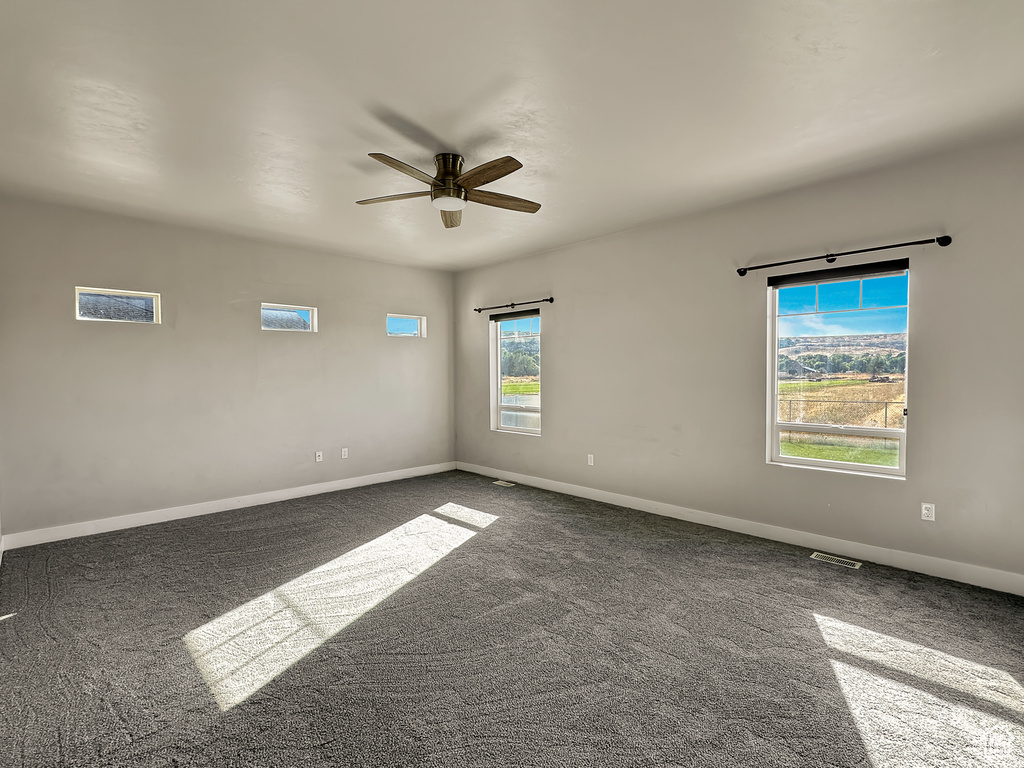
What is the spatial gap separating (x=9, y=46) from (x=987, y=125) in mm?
4760

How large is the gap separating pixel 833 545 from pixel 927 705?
1765 millimetres

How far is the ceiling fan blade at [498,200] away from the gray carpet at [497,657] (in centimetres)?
243

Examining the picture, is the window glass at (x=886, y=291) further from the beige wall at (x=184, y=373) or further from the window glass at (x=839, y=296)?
the beige wall at (x=184, y=373)

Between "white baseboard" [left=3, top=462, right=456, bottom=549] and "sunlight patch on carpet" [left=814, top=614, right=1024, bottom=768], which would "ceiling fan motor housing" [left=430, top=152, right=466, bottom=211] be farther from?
"white baseboard" [left=3, top=462, right=456, bottom=549]

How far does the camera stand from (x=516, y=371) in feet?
20.1

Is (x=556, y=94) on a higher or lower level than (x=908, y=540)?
higher

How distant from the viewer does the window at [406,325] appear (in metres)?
6.25

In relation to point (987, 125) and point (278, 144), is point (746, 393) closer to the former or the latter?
point (987, 125)

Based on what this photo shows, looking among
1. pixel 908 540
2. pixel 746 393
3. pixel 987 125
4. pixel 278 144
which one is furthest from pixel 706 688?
pixel 278 144

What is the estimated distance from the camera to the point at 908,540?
3338mm

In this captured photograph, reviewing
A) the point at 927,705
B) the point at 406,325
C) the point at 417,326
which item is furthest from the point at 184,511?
the point at 927,705

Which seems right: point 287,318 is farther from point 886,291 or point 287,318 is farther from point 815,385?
point 886,291

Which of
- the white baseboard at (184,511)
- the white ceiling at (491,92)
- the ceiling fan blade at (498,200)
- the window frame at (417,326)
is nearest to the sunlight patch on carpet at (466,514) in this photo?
the white baseboard at (184,511)

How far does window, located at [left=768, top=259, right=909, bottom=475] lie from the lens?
11.3 ft
